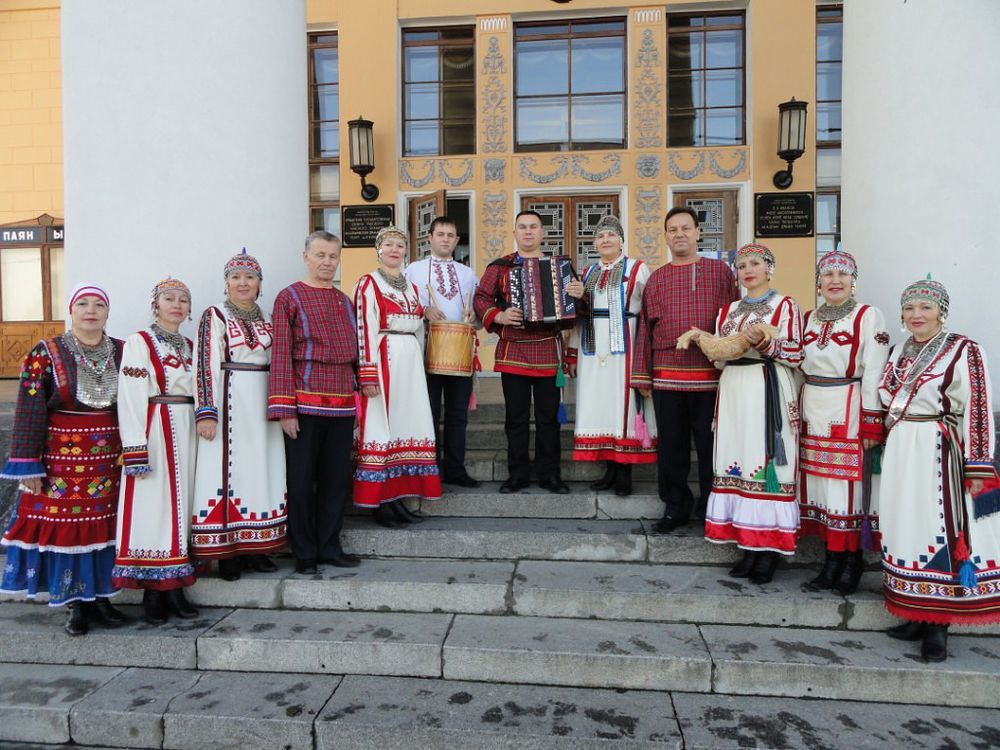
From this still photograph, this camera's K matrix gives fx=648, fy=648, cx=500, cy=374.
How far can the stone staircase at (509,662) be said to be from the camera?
8.39ft

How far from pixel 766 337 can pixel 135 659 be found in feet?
11.1

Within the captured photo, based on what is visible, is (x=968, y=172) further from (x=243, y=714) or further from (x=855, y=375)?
(x=243, y=714)

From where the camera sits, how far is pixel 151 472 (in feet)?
10.3

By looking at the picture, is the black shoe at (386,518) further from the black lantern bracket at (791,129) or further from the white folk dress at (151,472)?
the black lantern bracket at (791,129)

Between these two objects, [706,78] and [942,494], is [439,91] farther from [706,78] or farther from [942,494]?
[942,494]

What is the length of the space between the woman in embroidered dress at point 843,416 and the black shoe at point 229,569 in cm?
296

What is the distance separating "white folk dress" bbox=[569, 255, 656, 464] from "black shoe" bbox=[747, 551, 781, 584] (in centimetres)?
92

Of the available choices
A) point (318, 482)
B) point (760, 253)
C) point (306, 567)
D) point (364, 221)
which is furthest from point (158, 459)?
point (364, 221)

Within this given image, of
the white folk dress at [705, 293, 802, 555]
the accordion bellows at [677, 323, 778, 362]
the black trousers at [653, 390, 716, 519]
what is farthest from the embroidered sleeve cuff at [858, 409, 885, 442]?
the black trousers at [653, 390, 716, 519]

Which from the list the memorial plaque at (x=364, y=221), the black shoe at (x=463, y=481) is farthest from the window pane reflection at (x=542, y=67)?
the black shoe at (x=463, y=481)

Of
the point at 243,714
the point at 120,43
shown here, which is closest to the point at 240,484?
the point at 243,714

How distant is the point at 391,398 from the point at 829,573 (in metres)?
2.53

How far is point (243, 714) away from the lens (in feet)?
8.66

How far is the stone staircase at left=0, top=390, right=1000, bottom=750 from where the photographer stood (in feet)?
8.39
